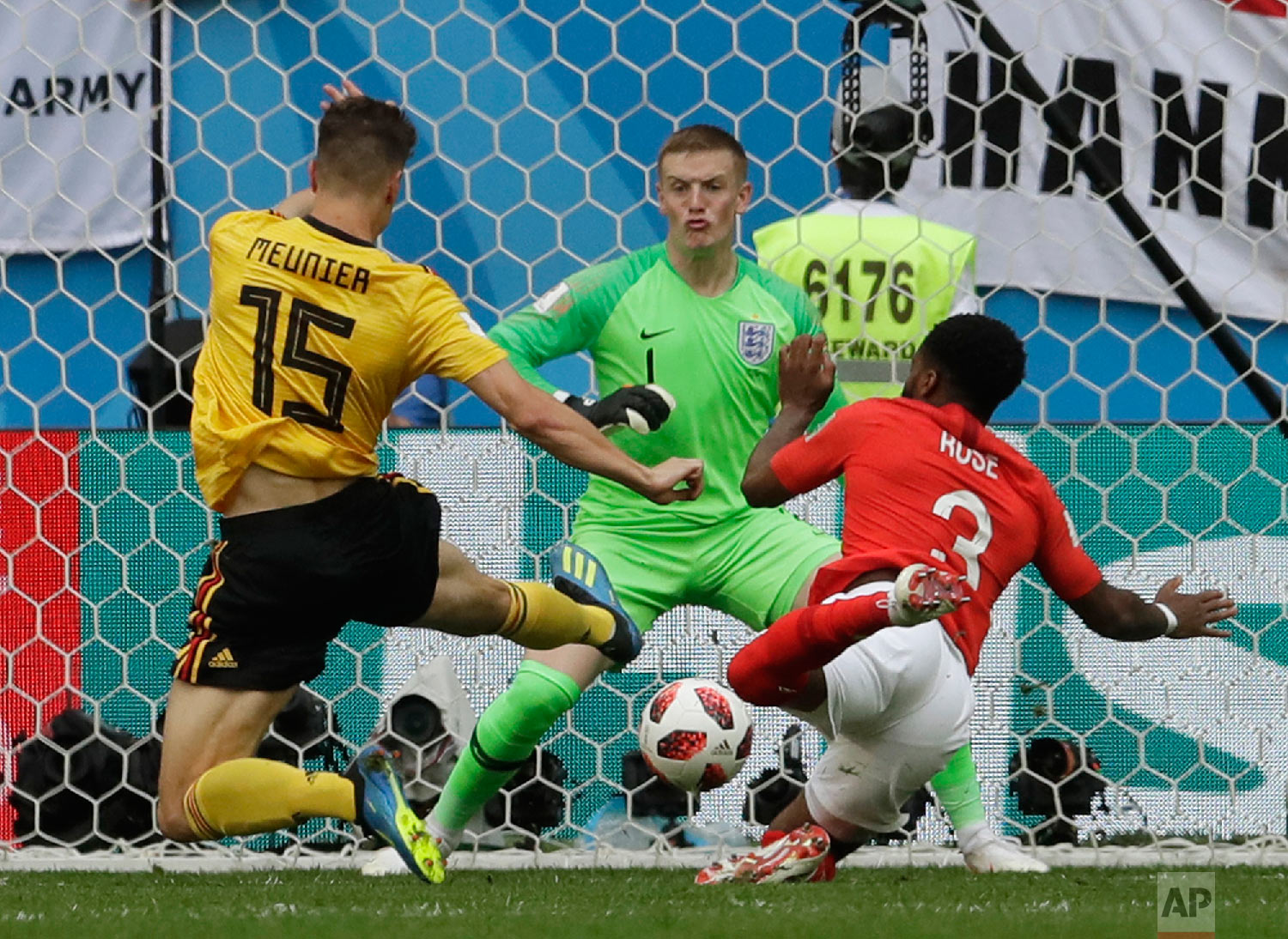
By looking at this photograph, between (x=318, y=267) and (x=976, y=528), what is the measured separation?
1.62 meters

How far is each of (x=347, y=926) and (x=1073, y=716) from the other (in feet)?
8.59

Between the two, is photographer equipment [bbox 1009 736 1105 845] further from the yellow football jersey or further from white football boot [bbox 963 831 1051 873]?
the yellow football jersey

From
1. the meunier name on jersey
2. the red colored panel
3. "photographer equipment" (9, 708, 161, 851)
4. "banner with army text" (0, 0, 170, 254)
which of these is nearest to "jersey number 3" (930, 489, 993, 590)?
A: the meunier name on jersey

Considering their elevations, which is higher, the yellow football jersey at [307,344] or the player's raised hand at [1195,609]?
the yellow football jersey at [307,344]

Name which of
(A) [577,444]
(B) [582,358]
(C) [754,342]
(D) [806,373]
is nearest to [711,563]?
(C) [754,342]

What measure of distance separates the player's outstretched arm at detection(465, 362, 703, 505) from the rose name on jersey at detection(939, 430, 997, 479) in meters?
0.70

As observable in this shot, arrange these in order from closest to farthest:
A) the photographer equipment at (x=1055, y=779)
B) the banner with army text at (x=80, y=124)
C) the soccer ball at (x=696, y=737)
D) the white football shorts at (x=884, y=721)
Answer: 1. the white football shorts at (x=884, y=721)
2. the soccer ball at (x=696, y=737)
3. the photographer equipment at (x=1055, y=779)
4. the banner with army text at (x=80, y=124)

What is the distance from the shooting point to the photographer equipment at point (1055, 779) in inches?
219

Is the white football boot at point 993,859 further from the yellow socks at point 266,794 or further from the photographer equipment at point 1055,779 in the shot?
the yellow socks at point 266,794

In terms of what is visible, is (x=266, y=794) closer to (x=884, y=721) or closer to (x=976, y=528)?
(x=884, y=721)

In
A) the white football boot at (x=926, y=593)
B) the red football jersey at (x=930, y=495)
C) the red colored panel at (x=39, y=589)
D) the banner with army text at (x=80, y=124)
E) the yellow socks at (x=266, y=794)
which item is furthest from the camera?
the banner with army text at (x=80, y=124)

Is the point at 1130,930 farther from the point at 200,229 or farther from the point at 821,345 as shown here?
the point at 200,229

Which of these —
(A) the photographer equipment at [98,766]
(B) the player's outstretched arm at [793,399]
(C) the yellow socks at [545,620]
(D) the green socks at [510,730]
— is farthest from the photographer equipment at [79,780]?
(B) the player's outstretched arm at [793,399]

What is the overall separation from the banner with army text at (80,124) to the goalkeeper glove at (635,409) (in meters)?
2.43
